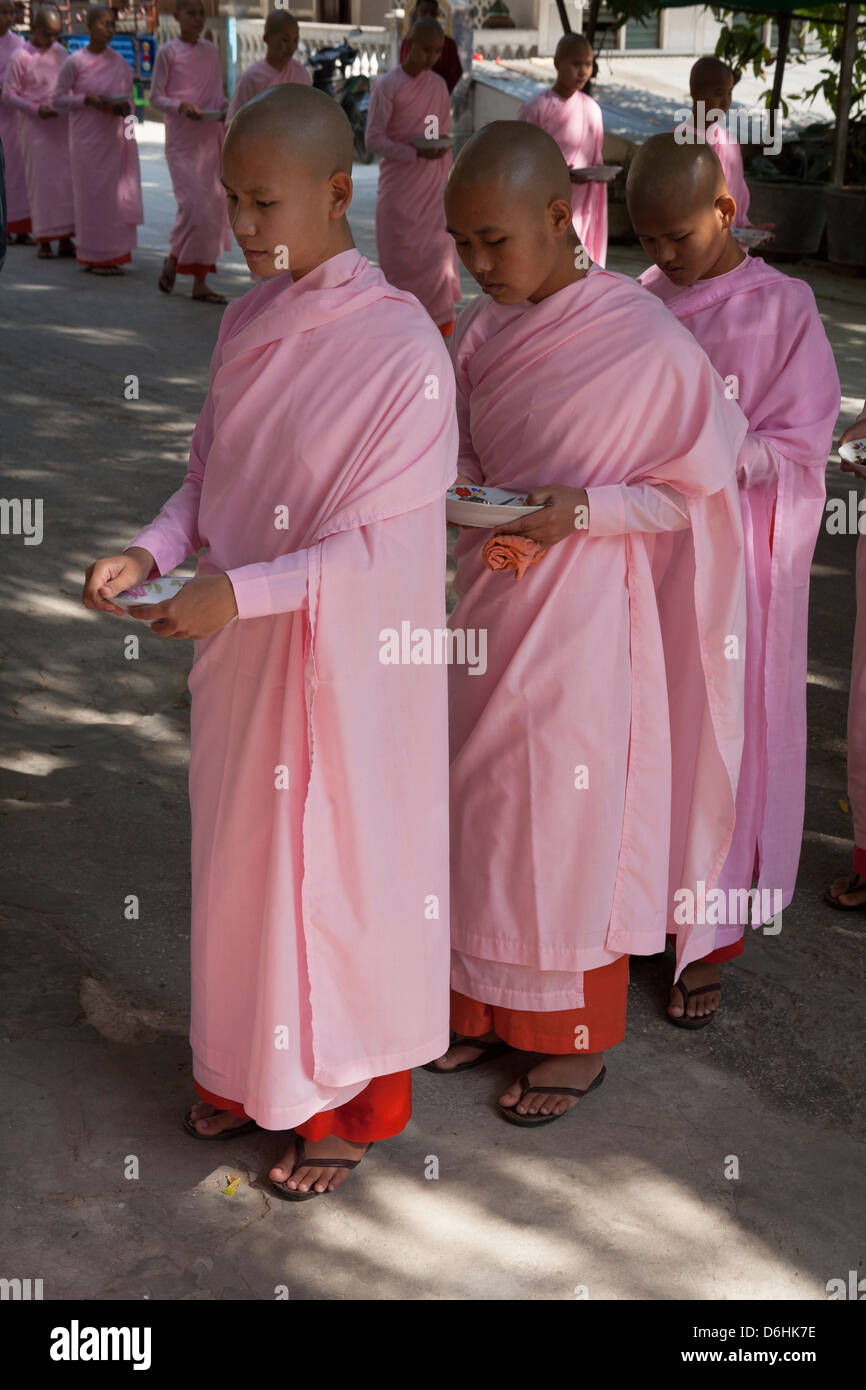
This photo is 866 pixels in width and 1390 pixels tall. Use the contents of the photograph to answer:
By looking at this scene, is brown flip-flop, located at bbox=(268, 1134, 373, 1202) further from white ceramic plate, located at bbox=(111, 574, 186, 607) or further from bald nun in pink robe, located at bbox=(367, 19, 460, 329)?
bald nun in pink robe, located at bbox=(367, 19, 460, 329)

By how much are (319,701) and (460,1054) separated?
3.49ft

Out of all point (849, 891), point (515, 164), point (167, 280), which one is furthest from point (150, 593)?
point (167, 280)

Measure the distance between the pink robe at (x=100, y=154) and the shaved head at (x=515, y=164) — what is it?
30.0 feet

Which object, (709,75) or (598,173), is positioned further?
(598,173)

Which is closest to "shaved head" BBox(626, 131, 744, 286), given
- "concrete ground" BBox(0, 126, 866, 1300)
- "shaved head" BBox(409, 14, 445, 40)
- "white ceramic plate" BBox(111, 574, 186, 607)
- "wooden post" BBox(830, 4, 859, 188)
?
"white ceramic plate" BBox(111, 574, 186, 607)

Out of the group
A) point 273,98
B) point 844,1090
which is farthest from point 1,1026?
point 273,98

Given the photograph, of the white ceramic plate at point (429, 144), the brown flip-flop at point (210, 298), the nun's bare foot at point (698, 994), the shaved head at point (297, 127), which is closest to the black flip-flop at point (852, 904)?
the nun's bare foot at point (698, 994)

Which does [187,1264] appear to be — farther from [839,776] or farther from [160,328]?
[160,328]

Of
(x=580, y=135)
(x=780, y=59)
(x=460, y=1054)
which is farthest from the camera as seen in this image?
(x=780, y=59)

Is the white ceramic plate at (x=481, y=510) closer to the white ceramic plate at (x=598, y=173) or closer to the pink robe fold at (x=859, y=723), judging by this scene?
the pink robe fold at (x=859, y=723)

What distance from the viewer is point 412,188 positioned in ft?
29.7

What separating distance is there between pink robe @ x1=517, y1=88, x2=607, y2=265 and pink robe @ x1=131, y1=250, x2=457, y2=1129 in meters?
7.19

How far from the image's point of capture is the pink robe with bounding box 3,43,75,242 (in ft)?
38.3

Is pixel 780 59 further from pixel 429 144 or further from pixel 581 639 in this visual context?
pixel 581 639
